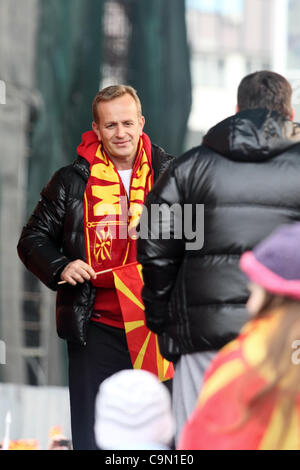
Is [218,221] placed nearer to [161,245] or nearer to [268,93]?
[161,245]

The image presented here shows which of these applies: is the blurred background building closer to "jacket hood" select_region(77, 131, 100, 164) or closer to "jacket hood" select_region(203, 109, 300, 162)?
"jacket hood" select_region(77, 131, 100, 164)

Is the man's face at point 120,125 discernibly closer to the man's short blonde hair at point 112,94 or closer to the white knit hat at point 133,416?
the man's short blonde hair at point 112,94

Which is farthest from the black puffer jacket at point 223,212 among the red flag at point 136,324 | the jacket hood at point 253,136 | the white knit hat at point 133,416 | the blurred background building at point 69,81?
the blurred background building at point 69,81

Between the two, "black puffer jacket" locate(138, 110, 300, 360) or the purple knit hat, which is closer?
the purple knit hat

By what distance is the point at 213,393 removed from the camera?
7.07 feet

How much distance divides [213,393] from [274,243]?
0.36 m

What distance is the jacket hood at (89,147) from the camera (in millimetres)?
3809

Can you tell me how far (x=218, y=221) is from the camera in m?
2.86

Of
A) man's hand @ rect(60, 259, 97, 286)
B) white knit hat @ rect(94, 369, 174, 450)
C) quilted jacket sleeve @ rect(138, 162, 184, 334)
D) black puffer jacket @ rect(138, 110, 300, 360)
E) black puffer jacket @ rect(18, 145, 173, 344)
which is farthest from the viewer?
black puffer jacket @ rect(18, 145, 173, 344)

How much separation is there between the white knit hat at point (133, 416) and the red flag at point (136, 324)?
127cm

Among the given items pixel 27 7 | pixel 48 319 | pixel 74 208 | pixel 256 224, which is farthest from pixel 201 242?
pixel 27 7

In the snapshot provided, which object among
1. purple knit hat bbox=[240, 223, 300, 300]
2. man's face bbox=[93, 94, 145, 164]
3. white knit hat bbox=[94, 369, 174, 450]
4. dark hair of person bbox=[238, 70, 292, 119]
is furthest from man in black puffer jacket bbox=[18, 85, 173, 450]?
purple knit hat bbox=[240, 223, 300, 300]

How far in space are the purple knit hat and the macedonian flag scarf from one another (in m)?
1.52

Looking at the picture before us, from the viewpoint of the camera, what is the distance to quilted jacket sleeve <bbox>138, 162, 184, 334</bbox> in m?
2.94
